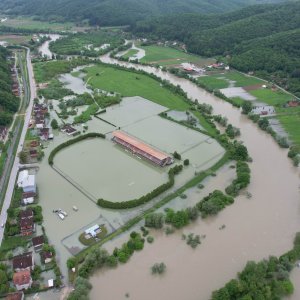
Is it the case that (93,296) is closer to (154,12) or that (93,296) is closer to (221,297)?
(221,297)

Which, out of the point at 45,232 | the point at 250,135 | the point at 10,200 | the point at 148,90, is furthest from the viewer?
the point at 148,90

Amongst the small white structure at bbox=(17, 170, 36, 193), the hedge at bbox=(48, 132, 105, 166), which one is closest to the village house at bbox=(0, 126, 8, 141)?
the hedge at bbox=(48, 132, 105, 166)

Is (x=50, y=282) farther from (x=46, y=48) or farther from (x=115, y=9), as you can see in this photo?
(x=115, y=9)

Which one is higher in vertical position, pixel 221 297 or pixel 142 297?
pixel 221 297

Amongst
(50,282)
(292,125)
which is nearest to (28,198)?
(50,282)

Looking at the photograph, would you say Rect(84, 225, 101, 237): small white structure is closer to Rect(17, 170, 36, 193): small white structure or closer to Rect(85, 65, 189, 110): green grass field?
Rect(17, 170, 36, 193): small white structure

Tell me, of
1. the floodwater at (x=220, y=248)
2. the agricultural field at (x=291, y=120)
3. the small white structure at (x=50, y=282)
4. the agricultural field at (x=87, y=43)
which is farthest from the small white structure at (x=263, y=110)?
the agricultural field at (x=87, y=43)

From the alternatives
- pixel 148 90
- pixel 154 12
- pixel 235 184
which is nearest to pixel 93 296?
pixel 235 184
